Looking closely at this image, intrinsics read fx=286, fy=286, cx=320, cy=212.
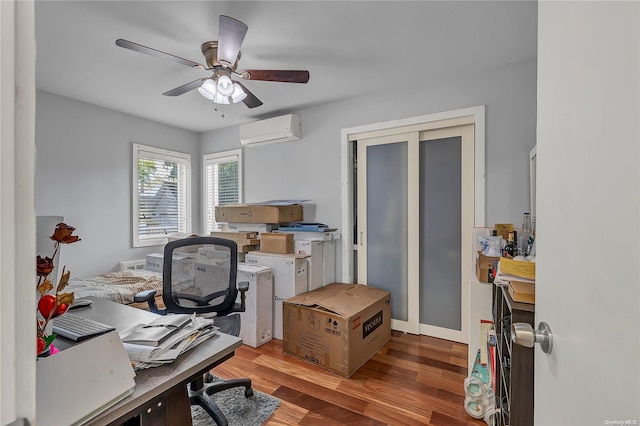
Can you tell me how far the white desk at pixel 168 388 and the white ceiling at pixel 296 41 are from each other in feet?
6.22

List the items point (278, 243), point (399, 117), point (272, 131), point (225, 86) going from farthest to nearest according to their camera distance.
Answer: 1. point (272, 131)
2. point (278, 243)
3. point (399, 117)
4. point (225, 86)

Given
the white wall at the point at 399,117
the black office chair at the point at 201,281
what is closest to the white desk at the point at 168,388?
the black office chair at the point at 201,281

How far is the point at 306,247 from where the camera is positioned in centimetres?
300

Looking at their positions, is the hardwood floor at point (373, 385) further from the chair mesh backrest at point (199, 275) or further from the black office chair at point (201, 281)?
the chair mesh backrest at point (199, 275)

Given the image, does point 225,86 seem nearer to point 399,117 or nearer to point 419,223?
point 399,117

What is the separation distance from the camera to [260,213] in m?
3.32

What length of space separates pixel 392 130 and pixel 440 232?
3.79 feet

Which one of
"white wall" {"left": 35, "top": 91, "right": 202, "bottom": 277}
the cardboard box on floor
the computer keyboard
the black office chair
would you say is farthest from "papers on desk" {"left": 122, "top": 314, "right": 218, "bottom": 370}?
"white wall" {"left": 35, "top": 91, "right": 202, "bottom": 277}

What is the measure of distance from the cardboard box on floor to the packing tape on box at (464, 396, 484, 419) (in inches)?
31.2

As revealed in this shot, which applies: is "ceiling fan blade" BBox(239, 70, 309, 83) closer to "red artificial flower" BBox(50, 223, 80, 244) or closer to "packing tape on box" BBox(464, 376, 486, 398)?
"red artificial flower" BBox(50, 223, 80, 244)

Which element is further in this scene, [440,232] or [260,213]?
[260,213]

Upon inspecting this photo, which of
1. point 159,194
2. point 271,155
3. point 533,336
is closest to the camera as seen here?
point 533,336

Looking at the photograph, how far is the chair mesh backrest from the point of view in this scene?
2.05m

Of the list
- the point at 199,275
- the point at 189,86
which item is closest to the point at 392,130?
the point at 189,86
